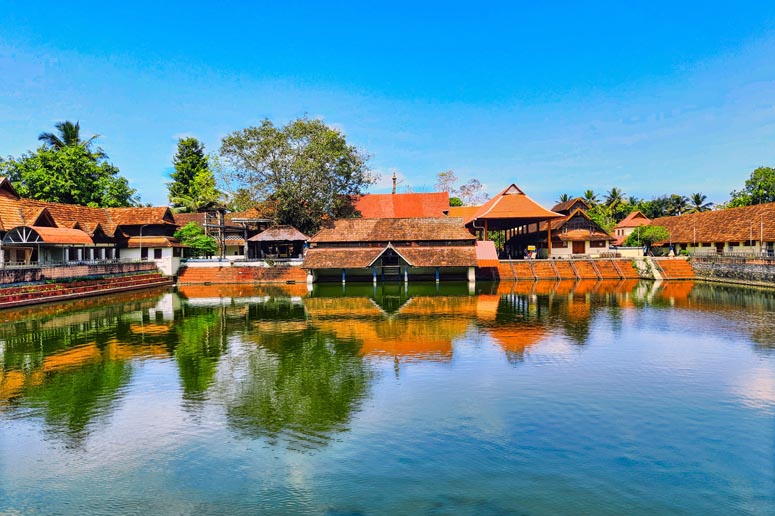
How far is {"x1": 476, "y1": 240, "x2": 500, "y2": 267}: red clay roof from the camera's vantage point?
115 ft

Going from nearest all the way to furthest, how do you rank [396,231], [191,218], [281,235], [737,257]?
1. [737,257]
2. [396,231]
3. [281,235]
4. [191,218]

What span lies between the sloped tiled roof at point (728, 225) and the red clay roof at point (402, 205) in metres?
21.4

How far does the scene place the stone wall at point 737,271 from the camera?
27.9 metres

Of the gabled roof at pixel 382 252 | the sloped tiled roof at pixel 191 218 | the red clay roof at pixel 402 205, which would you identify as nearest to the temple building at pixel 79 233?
the sloped tiled roof at pixel 191 218

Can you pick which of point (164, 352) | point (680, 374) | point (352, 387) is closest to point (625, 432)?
point (680, 374)

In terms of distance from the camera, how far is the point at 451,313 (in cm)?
2030

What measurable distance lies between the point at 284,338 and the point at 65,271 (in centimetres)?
1775

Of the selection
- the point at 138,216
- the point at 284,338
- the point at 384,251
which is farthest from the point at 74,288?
the point at 384,251

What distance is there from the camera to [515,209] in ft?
129

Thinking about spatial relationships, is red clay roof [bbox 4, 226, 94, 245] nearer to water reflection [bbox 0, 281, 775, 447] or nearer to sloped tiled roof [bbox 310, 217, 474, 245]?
water reflection [bbox 0, 281, 775, 447]

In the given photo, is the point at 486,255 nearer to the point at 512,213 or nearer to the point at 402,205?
the point at 512,213

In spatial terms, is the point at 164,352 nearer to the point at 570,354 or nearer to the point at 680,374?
the point at 570,354

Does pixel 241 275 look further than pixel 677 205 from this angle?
No

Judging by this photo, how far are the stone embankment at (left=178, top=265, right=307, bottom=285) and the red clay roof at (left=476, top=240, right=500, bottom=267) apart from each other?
42.5 feet
